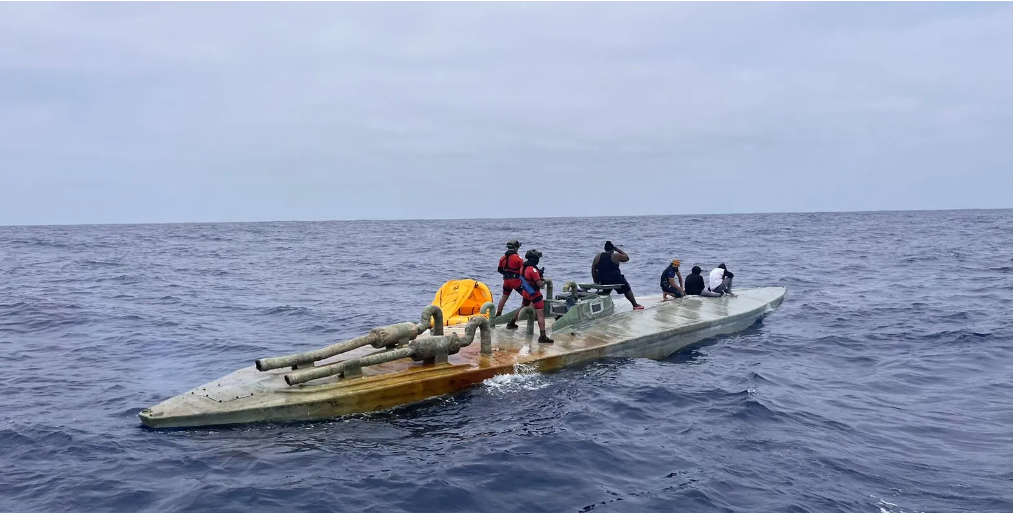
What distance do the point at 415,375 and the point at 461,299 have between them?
437 cm

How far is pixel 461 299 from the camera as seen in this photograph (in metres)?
14.7

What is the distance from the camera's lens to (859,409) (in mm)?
10633

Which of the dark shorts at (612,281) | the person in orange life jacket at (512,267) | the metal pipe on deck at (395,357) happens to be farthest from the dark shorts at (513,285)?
the dark shorts at (612,281)

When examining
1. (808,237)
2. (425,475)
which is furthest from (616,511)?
(808,237)

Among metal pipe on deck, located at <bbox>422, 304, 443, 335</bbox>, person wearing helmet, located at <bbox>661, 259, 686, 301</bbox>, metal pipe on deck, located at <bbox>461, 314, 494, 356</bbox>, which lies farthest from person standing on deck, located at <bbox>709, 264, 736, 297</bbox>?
metal pipe on deck, located at <bbox>422, 304, 443, 335</bbox>

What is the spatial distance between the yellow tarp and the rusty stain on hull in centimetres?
104

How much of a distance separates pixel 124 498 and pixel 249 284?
2071 centimetres

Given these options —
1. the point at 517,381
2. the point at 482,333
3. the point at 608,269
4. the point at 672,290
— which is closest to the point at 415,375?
the point at 482,333

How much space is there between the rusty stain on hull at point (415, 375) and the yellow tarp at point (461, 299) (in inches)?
40.9

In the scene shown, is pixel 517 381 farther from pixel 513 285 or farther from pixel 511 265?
pixel 511 265

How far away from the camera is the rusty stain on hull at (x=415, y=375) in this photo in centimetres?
909

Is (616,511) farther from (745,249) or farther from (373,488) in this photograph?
(745,249)

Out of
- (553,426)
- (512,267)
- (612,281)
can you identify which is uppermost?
(512,267)

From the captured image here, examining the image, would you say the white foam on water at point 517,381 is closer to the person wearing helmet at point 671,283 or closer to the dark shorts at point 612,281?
the dark shorts at point 612,281
